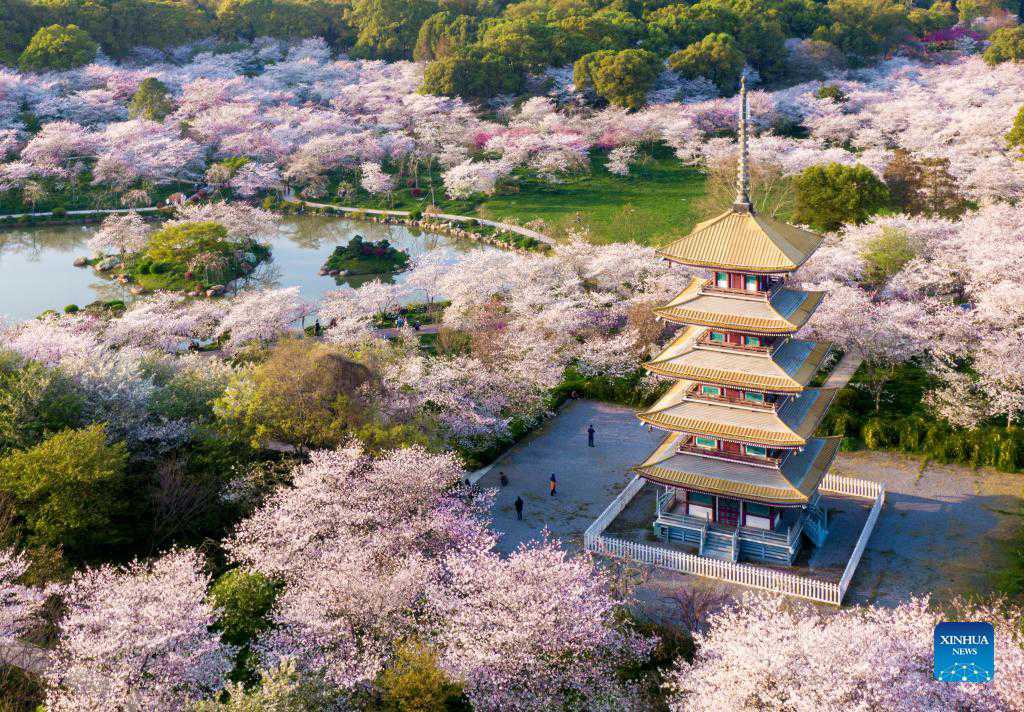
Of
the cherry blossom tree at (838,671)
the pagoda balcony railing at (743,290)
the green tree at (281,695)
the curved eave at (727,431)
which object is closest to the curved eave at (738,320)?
the pagoda balcony railing at (743,290)

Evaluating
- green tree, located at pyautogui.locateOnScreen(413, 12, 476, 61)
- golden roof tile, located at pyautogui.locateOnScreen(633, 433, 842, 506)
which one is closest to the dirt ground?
golden roof tile, located at pyautogui.locateOnScreen(633, 433, 842, 506)

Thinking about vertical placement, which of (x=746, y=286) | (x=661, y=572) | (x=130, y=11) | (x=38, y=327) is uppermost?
(x=130, y=11)

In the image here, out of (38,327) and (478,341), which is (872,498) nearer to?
(478,341)

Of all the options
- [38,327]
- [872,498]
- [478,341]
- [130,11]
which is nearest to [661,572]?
[872,498]

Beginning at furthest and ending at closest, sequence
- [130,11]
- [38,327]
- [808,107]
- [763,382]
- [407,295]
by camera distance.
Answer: [130,11], [808,107], [407,295], [38,327], [763,382]

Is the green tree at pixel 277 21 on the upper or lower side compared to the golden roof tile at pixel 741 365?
upper

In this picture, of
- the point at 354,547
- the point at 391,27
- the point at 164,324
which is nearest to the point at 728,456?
the point at 354,547

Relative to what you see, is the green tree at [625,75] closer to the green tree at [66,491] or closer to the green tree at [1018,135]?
the green tree at [1018,135]
